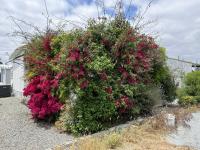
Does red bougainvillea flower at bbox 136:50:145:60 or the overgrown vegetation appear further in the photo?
red bougainvillea flower at bbox 136:50:145:60

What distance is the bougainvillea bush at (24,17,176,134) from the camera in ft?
25.4

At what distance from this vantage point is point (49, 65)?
8.99 m

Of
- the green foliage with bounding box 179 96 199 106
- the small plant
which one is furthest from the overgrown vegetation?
the green foliage with bounding box 179 96 199 106

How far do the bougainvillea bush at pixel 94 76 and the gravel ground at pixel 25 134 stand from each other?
1.55 feet

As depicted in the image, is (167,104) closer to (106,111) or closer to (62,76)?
(106,111)

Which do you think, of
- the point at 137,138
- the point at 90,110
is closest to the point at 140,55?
the point at 90,110

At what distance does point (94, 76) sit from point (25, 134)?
114 inches

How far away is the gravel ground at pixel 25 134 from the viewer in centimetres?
703

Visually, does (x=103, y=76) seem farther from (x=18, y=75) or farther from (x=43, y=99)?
(x=18, y=75)

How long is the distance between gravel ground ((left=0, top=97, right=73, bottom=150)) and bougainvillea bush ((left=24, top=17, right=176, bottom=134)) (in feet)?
1.55

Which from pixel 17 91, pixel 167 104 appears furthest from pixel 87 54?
pixel 17 91

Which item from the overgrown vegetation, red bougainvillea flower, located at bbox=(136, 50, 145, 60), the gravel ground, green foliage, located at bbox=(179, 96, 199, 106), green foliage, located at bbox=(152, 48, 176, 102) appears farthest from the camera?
green foliage, located at bbox=(179, 96, 199, 106)

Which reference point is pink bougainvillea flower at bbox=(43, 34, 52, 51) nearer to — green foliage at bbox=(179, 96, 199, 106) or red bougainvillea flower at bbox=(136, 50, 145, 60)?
red bougainvillea flower at bbox=(136, 50, 145, 60)

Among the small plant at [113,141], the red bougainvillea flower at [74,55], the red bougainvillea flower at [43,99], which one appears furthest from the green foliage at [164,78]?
the small plant at [113,141]
